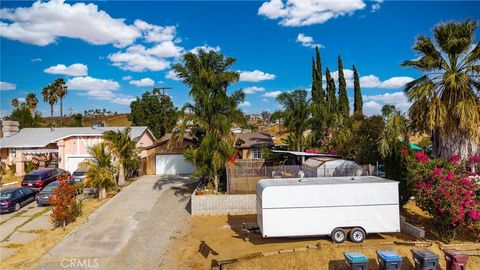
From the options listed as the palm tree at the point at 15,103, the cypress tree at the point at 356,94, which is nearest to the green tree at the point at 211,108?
the cypress tree at the point at 356,94

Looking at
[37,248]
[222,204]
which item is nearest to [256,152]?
[222,204]

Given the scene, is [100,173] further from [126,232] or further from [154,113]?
[154,113]

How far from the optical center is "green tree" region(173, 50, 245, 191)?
60.3 feet

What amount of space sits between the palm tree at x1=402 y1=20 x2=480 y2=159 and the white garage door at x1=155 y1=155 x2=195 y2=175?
21.0 metres

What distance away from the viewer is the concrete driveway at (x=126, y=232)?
38.1 feet

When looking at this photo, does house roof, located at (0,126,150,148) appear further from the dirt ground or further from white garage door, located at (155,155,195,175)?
the dirt ground

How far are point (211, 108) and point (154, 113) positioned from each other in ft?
116

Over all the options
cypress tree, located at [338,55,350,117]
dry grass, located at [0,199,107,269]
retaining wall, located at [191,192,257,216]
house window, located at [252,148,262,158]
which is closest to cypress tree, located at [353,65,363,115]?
cypress tree, located at [338,55,350,117]

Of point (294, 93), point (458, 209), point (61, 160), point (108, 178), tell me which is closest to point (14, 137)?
point (61, 160)

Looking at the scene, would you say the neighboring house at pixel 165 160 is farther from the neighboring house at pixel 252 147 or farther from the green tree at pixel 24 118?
the green tree at pixel 24 118

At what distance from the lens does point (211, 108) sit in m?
19.1

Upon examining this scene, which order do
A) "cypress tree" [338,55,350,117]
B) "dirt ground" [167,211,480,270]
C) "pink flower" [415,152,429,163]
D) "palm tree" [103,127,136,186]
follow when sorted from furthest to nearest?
"cypress tree" [338,55,350,117] < "palm tree" [103,127,136,186] < "pink flower" [415,152,429,163] < "dirt ground" [167,211,480,270]

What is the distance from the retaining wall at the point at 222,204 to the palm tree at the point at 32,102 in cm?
6552

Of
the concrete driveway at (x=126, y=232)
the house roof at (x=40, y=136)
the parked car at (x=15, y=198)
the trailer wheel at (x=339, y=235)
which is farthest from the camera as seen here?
the house roof at (x=40, y=136)
